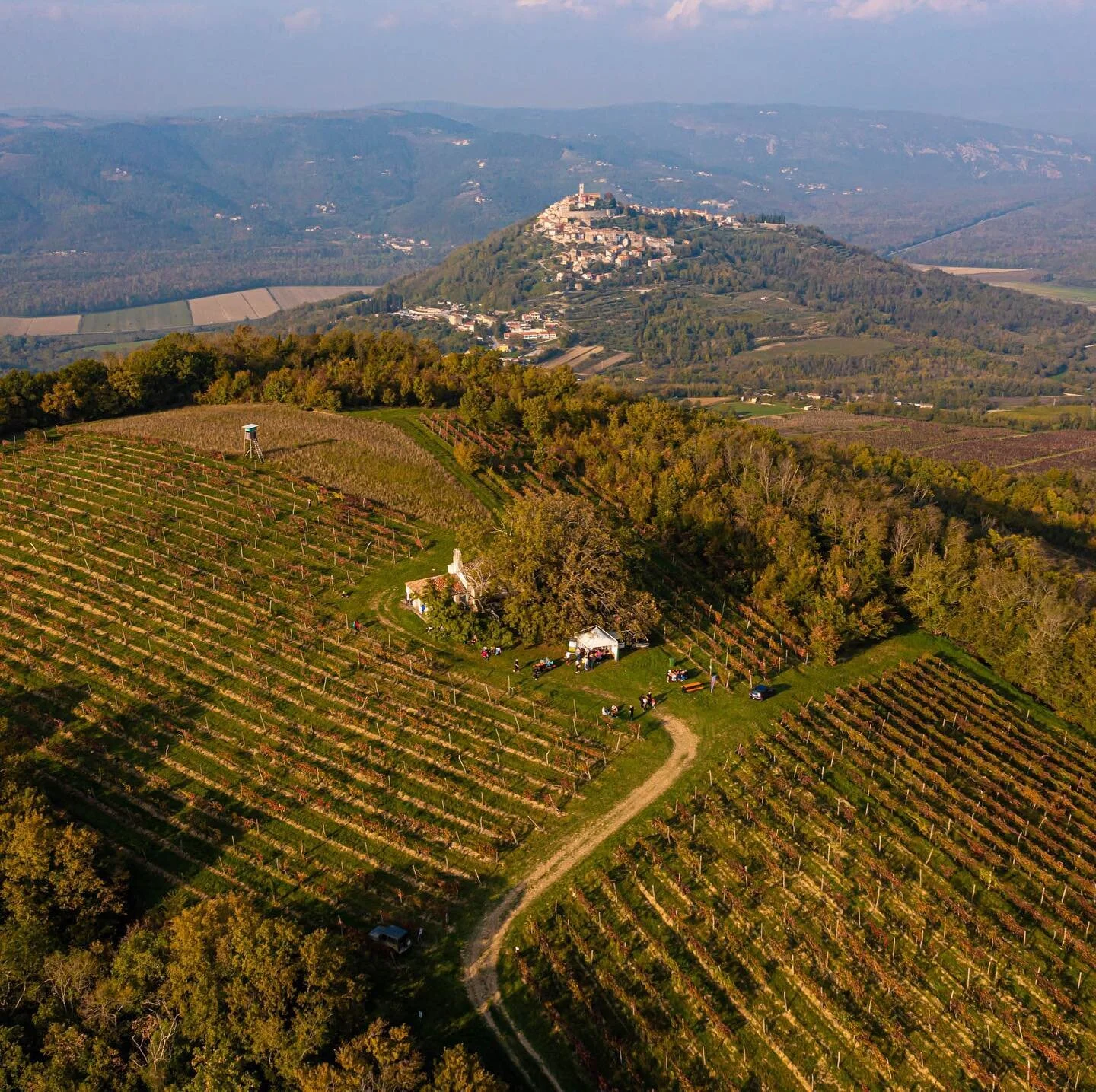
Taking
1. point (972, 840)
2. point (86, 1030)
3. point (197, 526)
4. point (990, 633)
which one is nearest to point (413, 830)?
point (86, 1030)

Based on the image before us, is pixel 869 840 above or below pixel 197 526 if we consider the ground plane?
below

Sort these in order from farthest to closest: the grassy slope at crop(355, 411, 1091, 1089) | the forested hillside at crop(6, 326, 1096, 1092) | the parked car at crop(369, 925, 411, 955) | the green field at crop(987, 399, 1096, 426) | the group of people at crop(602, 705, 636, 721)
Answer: the green field at crop(987, 399, 1096, 426), the group of people at crop(602, 705, 636, 721), the parked car at crop(369, 925, 411, 955), the grassy slope at crop(355, 411, 1091, 1089), the forested hillside at crop(6, 326, 1096, 1092)

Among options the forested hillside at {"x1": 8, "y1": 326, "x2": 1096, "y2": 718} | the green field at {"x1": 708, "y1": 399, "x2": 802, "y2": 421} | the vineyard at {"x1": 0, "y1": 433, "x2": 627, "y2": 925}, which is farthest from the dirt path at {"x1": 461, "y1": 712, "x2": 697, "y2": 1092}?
the green field at {"x1": 708, "y1": 399, "x2": 802, "y2": 421}

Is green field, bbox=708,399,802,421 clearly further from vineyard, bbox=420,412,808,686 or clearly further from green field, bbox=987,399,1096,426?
vineyard, bbox=420,412,808,686

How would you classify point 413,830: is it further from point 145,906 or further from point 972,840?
point 972,840

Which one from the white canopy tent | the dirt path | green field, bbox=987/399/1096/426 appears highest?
the white canopy tent

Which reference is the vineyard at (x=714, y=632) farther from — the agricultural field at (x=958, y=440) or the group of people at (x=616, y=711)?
the agricultural field at (x=958, y=440)

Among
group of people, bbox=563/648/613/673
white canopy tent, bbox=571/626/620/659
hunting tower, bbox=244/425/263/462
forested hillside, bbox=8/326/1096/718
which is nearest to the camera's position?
group of people, bbox=563/648/613/673

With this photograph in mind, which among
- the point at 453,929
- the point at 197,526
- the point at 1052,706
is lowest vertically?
the point at 1052,706
